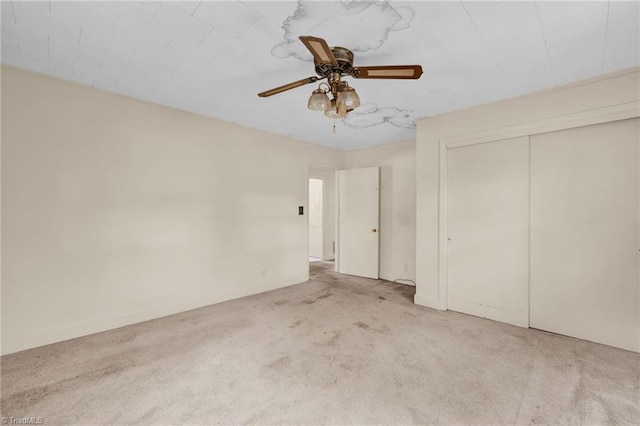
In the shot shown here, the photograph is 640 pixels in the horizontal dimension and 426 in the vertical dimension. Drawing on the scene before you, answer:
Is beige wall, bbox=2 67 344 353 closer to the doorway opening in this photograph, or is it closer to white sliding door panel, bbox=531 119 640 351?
the doorway opening

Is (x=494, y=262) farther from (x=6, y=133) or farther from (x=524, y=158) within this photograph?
(x=6, y=133)

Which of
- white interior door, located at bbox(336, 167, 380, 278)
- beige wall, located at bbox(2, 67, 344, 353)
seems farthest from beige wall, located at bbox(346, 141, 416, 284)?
beige wall, located at bbox(2, 67, 344, 353)

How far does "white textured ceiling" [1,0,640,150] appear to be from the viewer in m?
1.70

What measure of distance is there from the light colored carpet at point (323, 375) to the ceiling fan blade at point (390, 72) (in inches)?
81.6

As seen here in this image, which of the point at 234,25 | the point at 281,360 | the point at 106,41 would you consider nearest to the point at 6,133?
the point at 106,41

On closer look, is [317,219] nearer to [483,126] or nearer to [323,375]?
[483,126]

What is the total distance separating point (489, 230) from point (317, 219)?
4.18 metres

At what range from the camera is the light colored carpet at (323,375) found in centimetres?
172

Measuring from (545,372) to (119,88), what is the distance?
4.49 meters

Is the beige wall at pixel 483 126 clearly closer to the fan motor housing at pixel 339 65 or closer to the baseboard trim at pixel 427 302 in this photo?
the baseboard trim at pixel 427 302

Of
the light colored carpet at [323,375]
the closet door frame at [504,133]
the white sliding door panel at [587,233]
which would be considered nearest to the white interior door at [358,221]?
the closet door frame at [504,133]

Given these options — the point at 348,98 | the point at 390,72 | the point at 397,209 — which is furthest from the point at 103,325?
the point at 397,209

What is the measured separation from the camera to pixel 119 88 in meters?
2.80

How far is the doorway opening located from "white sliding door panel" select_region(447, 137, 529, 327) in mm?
3675
